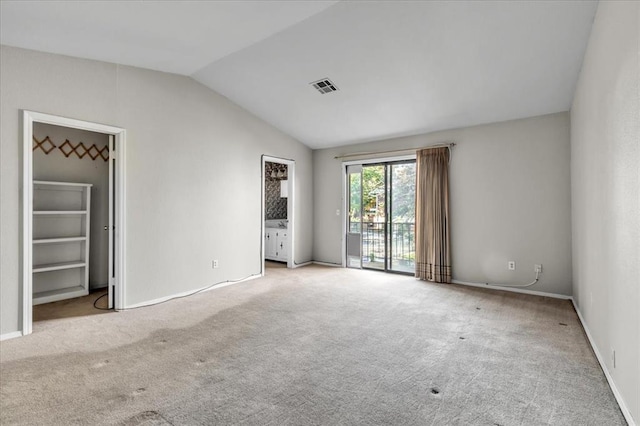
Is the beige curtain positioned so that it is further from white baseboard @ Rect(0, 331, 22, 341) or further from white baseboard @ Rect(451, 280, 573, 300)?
white baseboard @ Rect(0, 331, 22, 341)

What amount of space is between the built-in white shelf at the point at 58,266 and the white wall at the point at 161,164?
3.23ft

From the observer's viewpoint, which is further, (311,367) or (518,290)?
(518,290)

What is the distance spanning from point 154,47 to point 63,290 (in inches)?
135

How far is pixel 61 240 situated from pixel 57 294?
722 millimetres

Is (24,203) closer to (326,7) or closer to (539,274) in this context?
(326,7)

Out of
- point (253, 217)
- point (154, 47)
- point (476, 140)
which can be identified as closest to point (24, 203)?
point (154, 47)

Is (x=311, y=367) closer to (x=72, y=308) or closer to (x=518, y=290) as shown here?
(x=72, y=308)

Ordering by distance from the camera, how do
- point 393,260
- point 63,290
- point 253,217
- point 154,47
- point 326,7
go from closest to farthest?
point 326,7 → point 154,47 → point 63,290 → point 253,217 → point 393,260

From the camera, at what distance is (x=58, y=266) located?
4.00m

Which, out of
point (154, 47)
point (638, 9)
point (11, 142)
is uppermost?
point (154, 47)

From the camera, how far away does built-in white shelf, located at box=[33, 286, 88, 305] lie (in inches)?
155

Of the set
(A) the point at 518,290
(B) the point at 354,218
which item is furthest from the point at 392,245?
(A) the point at 518,290

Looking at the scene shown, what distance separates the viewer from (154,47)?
332cm

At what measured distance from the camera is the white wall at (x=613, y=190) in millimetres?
1652
